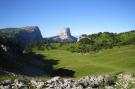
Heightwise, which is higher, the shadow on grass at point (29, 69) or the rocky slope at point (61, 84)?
the rocky slope at point (61, 84)

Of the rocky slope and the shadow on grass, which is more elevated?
the rocky slope

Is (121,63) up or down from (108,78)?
down

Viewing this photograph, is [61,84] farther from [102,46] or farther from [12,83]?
[102,46]

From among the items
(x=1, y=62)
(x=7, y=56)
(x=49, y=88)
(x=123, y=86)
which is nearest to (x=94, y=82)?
(x=49, y=88)

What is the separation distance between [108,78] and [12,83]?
1205 cm

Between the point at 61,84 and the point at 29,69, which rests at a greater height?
the point at 61,84

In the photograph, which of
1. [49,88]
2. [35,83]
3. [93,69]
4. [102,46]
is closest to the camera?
[49,88]

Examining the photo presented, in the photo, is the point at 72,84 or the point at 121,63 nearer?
the point at 72,84

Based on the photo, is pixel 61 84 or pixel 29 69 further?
pixel 29 69

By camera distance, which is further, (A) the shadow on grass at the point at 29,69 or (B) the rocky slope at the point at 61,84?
(A) the shadow on grass at the point at 29,69

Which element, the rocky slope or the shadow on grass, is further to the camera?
the shadow on grass

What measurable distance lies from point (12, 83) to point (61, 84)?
530 cm

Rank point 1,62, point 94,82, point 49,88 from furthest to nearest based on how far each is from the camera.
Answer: point 1,62
point 94,82
point 49,88

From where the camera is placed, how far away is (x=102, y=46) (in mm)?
181875
